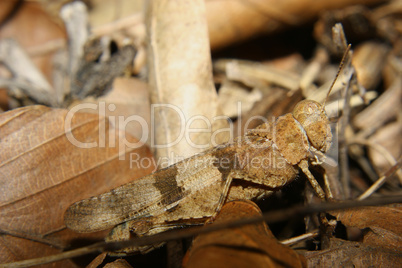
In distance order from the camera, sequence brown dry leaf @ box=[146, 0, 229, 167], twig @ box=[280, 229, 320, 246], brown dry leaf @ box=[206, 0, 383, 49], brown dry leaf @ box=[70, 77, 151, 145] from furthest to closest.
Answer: brown dry leaf @ box=[206, 0, 383, 49] → brown dry leaf @ box=[70, 77, 151, 145] → brown dry leaf @ box=[146, 0, 229, 167] → twig @ box=[280, 229, 320, 246]

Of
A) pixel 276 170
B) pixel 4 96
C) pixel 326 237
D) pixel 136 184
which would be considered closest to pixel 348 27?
pixel 276 170

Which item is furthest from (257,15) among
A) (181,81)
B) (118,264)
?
(118,264)

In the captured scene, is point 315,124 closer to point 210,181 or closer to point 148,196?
point 210,181

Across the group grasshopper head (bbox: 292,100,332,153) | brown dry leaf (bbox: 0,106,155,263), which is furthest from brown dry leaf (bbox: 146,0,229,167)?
grasshopper head (bbox: 292,100,332,153)

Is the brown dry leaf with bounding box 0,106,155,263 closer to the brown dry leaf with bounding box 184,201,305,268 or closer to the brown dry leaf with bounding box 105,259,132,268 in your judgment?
the brown dry leaf with bounding box 105,259,132,268

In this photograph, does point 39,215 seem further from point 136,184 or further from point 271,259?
point 271,259

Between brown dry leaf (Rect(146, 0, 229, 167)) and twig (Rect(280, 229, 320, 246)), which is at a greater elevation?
brown dry leaf (Rect(146, 0, 229, 167))
